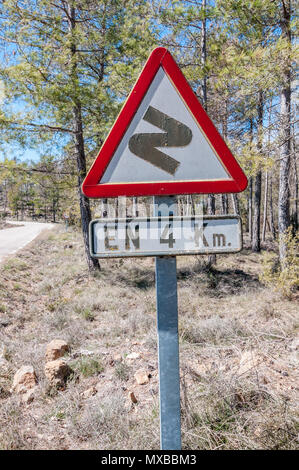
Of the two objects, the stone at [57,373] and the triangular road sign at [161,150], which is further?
the stone at [57,373]

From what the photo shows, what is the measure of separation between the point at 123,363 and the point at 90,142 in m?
7.69

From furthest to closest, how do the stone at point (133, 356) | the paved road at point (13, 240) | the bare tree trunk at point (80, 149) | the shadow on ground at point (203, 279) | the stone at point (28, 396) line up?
the paved road at point (13, 240)
the bare tree trunk at point (80, 149)
the shadow on ground at point (203, 279)
the stone at point (133, 356)
the stone at point (28, 396)

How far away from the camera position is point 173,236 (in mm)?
1216

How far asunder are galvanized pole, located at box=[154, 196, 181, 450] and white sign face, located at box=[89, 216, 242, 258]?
7 centimetres

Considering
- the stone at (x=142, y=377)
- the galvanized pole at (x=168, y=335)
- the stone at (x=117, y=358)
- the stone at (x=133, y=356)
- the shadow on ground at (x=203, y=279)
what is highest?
the galvanized pole at (x=168, y=335)

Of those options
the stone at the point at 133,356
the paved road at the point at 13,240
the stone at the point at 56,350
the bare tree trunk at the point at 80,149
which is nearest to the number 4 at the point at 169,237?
the stone at the point at 133,356

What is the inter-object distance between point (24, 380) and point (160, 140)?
285 cm

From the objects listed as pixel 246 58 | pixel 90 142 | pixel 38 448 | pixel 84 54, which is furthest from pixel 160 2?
pixel 38 448

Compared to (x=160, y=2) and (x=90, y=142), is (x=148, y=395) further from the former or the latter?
(x=160, y=2)

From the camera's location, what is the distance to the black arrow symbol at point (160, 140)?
124 centimetres

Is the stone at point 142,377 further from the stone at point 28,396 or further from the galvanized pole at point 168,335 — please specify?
the galvanized pole at point 168,335

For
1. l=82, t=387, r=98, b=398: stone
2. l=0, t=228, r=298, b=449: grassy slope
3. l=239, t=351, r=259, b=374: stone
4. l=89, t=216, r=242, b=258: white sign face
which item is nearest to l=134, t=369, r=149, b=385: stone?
l=0, t=228, r=298, b=449: grassy slope

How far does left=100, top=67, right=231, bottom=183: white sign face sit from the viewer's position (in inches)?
48.8

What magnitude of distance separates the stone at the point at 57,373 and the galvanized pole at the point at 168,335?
1.83 metres
